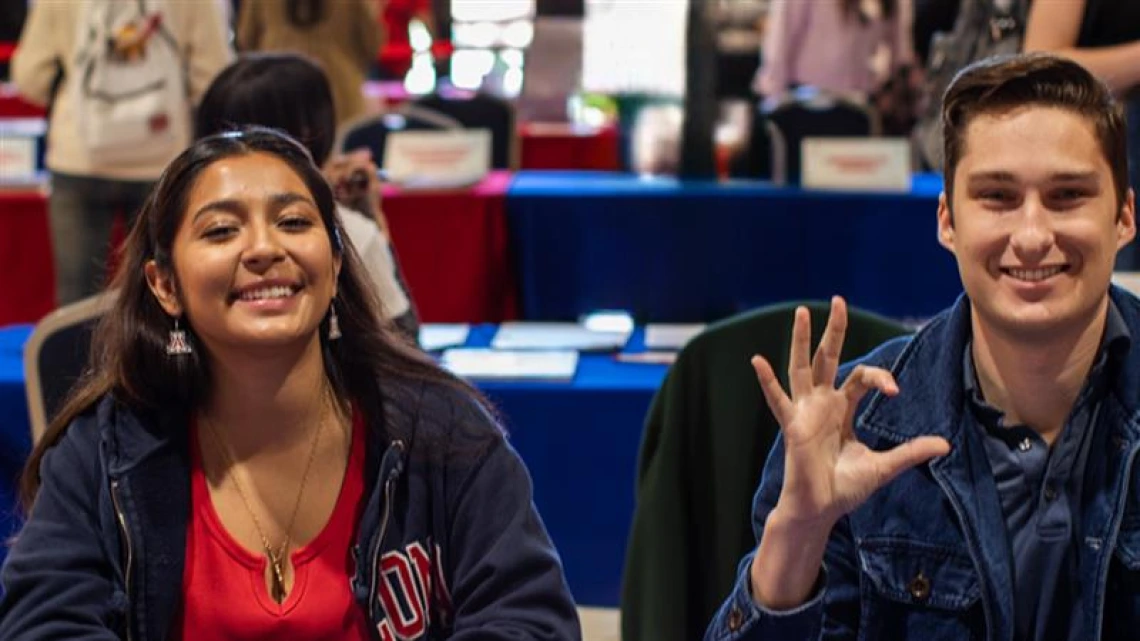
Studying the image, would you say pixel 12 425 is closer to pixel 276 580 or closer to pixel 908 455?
pixel 276 580

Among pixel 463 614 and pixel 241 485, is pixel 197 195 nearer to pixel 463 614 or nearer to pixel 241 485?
pixel 241 485

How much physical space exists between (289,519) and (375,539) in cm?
11

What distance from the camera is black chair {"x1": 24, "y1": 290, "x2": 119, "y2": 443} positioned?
2629mm

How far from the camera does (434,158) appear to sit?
4848mm

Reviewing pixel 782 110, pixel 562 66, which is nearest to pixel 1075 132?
pixel 782 110

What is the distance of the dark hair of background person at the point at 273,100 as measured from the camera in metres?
3.12

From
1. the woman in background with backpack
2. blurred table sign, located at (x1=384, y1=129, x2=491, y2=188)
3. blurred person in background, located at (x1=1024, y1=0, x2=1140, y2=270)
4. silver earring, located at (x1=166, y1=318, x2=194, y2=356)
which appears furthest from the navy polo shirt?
blurred table sign, located at (x1=384, y1=129, x2=491, y2=188)

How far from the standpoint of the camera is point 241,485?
76.4 inches

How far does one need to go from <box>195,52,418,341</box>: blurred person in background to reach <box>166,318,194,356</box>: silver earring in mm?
1055

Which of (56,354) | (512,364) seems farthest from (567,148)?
(56,354)

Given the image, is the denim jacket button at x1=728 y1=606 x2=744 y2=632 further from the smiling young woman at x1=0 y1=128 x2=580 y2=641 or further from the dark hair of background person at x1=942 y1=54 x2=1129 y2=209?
the dark hair of background person at x1=942 y1=54 x2=1129 y2=209

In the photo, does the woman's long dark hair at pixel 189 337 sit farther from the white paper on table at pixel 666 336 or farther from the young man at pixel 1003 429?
the white paper on table at pixel 666 336

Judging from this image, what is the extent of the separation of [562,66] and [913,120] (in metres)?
2.63

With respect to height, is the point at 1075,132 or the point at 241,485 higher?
the point at 1075,132
